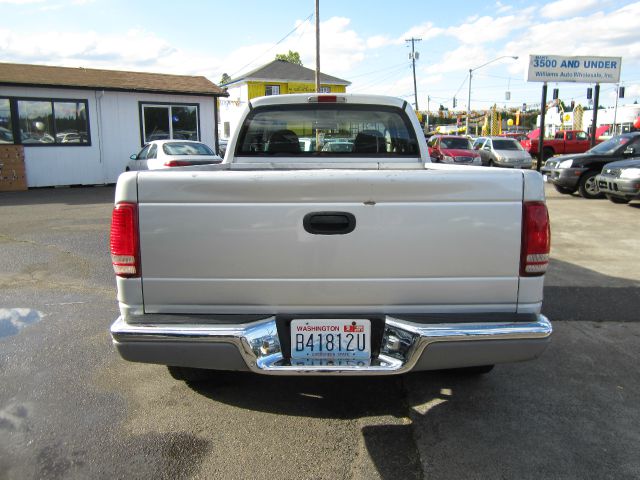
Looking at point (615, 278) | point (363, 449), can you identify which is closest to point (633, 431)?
point (363, 449)

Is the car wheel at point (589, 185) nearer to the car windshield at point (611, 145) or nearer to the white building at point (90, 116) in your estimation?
the car windshield at point (611, 145)

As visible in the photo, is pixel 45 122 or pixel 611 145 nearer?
pixel 611 145

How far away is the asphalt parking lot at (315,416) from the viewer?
2.68 m

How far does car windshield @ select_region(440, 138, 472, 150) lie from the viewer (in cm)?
2255

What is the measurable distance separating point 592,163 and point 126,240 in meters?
14.2

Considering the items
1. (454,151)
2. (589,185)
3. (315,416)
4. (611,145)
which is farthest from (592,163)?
(315,416)

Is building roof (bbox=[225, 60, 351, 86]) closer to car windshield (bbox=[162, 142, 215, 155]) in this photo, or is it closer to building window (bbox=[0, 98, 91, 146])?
building window (bbox=[0, 98, 91, 146])

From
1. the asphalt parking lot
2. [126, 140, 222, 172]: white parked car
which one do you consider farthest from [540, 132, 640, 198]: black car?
the asphalt parking lot

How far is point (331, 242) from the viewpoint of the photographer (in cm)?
261

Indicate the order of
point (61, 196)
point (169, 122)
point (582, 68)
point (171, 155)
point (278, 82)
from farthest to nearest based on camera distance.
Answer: point (278, 82) < point (582, 68) < point (169, 122) < point (61, 196) < point (171, 155)

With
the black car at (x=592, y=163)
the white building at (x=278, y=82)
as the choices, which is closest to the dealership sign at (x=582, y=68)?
the black car at (x=592, y=163)

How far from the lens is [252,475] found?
260 cm

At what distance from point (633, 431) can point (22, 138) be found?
17.8 metres

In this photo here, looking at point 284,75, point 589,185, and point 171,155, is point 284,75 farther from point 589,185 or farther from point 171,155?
point 589,185
